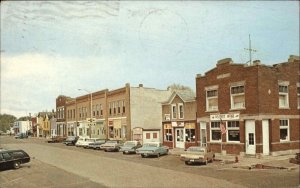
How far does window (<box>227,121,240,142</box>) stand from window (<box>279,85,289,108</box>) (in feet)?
15.0

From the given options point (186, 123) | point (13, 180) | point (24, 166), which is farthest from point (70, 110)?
point (13, 180)

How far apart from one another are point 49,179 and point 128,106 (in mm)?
33175

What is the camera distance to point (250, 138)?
3400cm

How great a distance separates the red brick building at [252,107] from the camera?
33719 mm

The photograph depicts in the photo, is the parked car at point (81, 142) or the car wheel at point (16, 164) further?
the parked car at point (81, 142)

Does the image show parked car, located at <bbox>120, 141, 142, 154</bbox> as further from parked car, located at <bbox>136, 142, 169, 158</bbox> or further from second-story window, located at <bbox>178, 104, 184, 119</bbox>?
second-story window, located at <bbox>178, 104, 184, 119</bbox>

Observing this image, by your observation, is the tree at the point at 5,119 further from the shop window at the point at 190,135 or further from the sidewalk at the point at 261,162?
the sidewalk at the point at 261,162

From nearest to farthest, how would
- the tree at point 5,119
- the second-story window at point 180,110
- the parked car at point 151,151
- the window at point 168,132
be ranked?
the parked car at point 151,151
the second-story window at point 180,110
the window at point 168,132
the tree at point 5,119

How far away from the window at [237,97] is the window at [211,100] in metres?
2.43

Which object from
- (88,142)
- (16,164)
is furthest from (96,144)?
(16,164)

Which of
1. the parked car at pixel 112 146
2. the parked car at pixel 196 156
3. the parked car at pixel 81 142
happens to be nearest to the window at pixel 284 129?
the parked car at pixel 196 156

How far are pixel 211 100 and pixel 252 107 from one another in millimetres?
5918

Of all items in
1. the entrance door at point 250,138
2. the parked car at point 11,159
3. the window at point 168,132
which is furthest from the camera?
the window at point 168,132

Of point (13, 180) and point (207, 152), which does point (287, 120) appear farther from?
point (13, 180)
